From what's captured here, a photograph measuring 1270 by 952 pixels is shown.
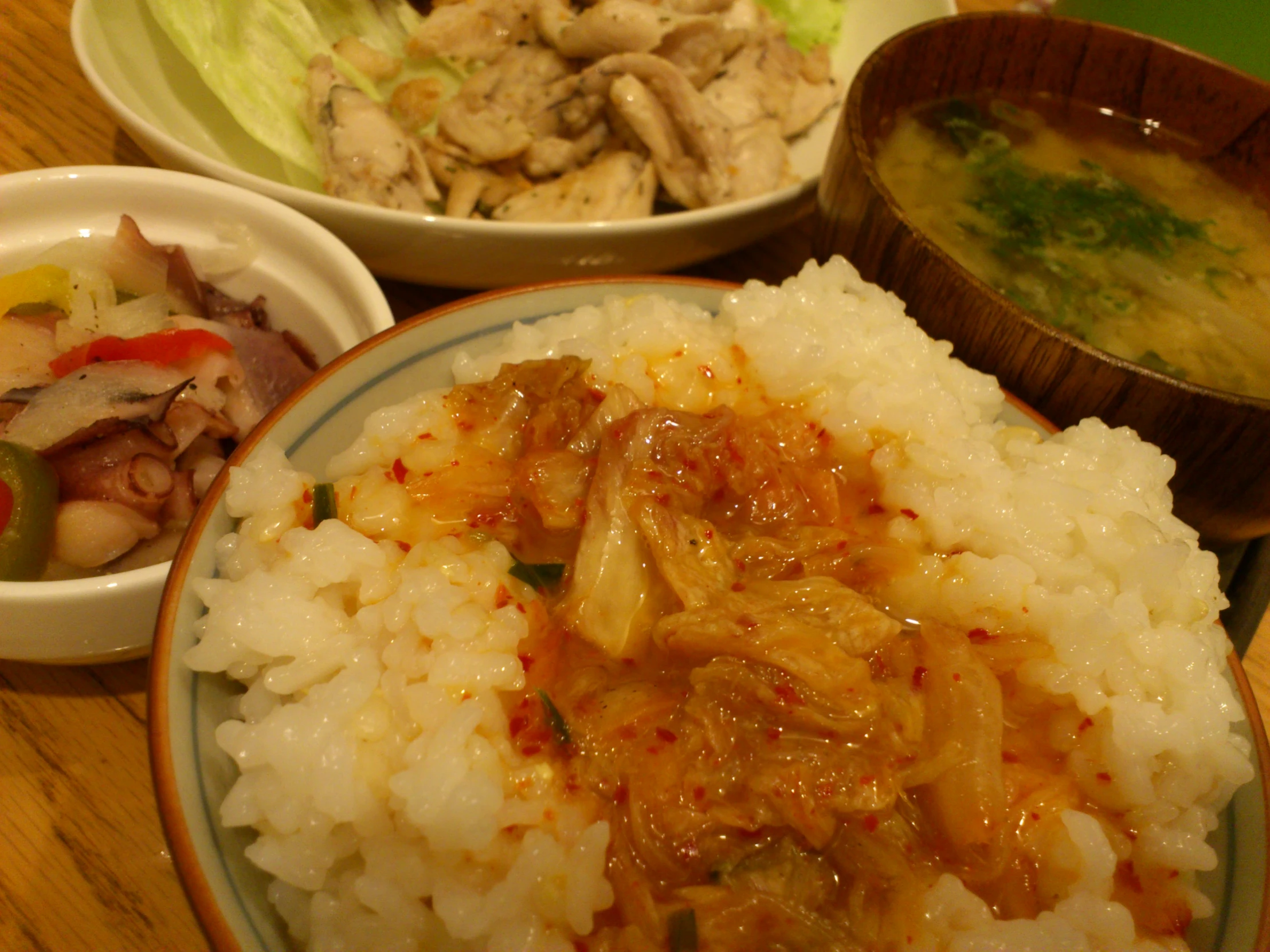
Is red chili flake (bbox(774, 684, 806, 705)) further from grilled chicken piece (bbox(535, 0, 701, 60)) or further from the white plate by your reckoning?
grilled chicken piece (bbox(535, 0, 701, 60))

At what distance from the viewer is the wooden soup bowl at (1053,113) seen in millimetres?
1851

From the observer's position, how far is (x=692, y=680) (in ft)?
4.72

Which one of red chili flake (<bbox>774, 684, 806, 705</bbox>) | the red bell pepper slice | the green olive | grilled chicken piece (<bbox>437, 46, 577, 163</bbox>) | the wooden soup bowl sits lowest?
the green olive

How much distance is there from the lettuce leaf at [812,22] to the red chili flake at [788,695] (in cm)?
364

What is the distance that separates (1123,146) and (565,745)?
2.78 metres

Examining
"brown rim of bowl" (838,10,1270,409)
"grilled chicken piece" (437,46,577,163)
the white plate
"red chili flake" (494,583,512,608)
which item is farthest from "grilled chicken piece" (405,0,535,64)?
"red chili flake" (494,583,512,608)

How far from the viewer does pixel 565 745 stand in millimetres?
1440

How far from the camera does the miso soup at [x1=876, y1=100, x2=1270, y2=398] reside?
7.94 feet

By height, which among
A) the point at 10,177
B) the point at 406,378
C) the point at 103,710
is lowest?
the point at 103,710

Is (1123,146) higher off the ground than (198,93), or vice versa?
(1123,146)

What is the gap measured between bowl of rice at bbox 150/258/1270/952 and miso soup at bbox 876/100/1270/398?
780 mm

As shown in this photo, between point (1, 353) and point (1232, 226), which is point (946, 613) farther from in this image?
point (1, 353)

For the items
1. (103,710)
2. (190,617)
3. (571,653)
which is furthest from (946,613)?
(103,710)

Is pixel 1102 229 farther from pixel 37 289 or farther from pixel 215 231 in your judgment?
pixel 37 289
